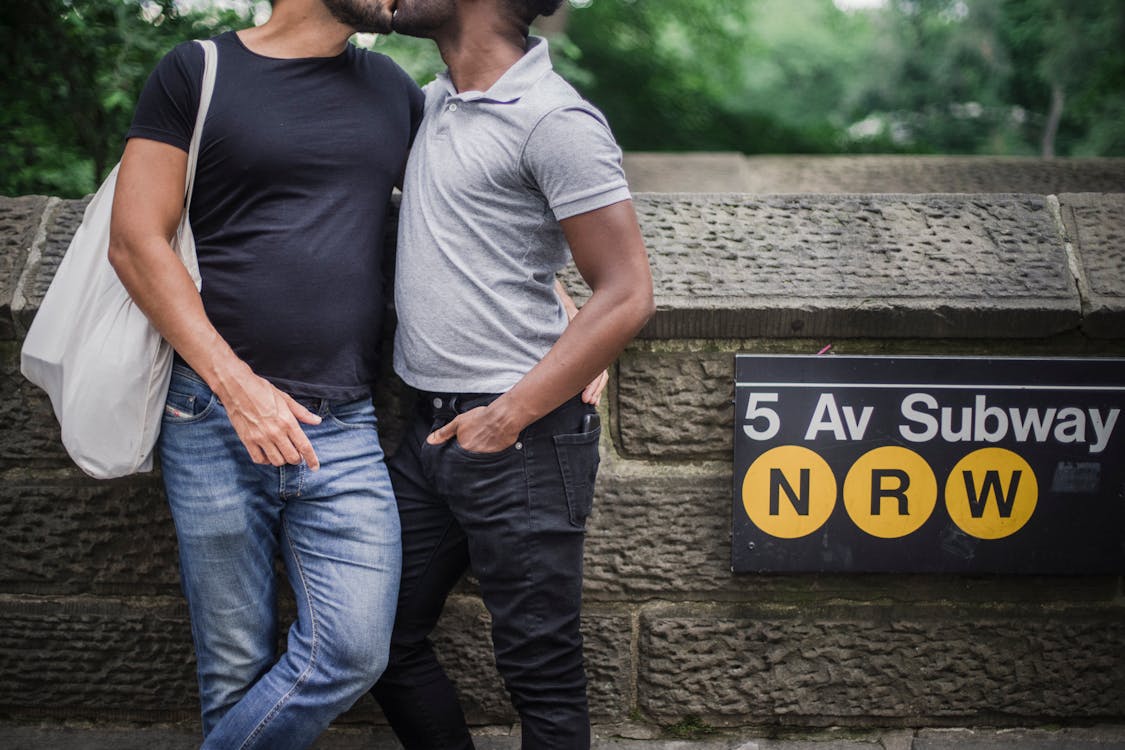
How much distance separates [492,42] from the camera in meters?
2.00

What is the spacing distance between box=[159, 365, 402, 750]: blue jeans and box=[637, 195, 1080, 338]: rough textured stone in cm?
83

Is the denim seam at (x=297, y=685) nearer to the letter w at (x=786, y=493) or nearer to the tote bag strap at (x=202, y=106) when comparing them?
the tote bag strap at (x=202, y=106)

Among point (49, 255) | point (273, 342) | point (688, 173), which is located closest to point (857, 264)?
point (273, 342)

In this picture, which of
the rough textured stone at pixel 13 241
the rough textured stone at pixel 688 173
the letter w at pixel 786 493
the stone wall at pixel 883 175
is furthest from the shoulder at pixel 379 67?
the stone wall at pixel 883 175

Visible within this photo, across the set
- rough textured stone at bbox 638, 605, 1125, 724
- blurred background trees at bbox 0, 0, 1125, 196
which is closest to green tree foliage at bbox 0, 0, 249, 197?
blurred background trees at bbox 0, 0, 1125, 196

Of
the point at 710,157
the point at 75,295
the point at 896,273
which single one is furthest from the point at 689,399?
the point at 710,157

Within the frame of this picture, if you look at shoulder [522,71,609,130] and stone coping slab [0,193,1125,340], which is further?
stone coping slab [0,193,1125,340]

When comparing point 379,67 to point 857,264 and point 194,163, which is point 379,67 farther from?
point 857,264

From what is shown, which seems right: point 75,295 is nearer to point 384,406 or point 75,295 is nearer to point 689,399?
point 384,406

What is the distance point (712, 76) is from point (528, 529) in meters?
22.5

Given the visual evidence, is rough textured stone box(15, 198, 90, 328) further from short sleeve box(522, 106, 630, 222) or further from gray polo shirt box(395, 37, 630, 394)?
short sleeve box(522, 106, 630, 222)

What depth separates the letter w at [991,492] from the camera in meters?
2.46

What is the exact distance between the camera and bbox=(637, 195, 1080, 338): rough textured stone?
94.3 inches

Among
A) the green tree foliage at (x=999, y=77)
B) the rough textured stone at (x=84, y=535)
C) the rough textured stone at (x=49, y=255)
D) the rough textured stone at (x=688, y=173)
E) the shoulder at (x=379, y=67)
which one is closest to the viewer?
the shoulder at (x=379, y=67)
